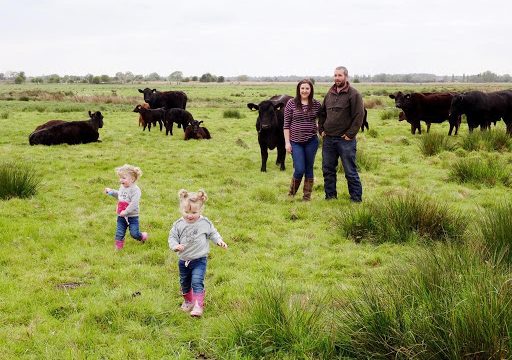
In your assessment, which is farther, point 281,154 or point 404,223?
point 281,154

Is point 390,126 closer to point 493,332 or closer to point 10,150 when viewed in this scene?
point 10,150

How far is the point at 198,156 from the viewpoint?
45.2 ft

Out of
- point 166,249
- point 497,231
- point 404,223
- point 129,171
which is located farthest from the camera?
Answer: point 404,223

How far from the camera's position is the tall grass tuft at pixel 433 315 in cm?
291

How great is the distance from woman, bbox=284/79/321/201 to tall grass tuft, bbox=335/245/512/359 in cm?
504

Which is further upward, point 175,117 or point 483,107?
point 483,107

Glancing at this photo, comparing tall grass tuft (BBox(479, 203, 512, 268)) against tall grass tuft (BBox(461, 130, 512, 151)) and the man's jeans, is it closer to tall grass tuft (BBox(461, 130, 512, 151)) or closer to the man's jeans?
the man's jeans

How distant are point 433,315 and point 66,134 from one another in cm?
1422

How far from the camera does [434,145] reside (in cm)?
1345

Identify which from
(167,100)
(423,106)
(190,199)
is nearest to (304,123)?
(190,199)

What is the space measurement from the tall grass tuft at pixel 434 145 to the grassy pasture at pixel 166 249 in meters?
0.28

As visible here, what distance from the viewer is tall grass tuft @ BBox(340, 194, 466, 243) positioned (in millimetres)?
6410

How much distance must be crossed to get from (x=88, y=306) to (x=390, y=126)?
1804 centimetres

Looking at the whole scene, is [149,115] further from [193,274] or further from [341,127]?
[193,274]
